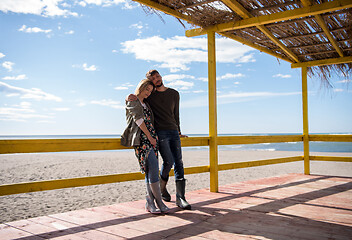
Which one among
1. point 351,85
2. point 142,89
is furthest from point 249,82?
point 142,89

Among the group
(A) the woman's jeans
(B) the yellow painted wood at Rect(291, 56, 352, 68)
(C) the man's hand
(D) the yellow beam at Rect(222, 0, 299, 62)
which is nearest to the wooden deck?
(A) the woman's jeans

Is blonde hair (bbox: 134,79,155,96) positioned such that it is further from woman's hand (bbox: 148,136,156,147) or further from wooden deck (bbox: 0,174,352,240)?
wooden deck (bbox: 0,174,352,240)

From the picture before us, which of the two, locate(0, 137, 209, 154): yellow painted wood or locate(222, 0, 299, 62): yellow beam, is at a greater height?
locate(222, 0, 299, 62): yellow beam

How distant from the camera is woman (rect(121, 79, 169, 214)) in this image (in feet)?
9.13

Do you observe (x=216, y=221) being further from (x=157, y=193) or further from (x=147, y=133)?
(x=147, y=133)

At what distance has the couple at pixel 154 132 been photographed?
2.82m

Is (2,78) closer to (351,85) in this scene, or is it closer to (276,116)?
(276,116)

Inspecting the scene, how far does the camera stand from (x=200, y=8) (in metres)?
3.67

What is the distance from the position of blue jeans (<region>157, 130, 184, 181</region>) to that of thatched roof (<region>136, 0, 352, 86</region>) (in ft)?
4.56

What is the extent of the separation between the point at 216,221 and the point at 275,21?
2.47m

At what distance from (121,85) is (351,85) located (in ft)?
163

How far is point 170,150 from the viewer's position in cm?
314

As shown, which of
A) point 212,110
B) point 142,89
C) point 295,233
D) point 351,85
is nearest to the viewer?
point 295,233

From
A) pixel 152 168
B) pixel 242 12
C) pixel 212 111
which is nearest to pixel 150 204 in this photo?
pixel 152 168
